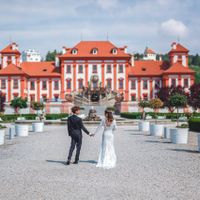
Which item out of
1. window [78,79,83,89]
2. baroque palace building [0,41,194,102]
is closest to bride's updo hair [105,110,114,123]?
baroque palace building [0,41,194,102]

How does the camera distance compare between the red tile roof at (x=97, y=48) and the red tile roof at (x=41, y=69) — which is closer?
the red tile roof at (x=97, y=48)

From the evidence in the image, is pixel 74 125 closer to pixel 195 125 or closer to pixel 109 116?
pixel 109 116

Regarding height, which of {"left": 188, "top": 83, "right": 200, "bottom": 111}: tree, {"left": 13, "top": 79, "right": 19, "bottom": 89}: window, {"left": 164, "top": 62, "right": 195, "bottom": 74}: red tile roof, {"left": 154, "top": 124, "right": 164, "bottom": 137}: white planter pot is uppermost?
{"left": 164, "top": 62, "right": 195, "bottom": 74}: red tile roof

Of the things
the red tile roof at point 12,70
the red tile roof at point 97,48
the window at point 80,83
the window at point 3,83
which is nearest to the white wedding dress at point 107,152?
the red tile roof at point 97,48

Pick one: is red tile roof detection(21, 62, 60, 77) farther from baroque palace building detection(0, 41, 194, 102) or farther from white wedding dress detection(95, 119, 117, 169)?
white wedding dress detection(95, 119, 117, 169)

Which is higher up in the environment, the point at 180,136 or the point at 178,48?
the point at 178,48

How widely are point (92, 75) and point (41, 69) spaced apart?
10.3m

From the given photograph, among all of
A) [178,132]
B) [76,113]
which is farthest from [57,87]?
[76,113]

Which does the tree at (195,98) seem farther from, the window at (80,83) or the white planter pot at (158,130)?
the white planter pot at (158,130)

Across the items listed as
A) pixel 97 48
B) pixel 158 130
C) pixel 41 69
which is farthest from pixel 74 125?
pixel 41 69

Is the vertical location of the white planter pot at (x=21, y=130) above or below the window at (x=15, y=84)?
below

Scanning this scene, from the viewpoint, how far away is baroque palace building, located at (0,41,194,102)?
6738 centimetres

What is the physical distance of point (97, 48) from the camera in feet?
225

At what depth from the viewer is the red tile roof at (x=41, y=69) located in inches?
2746
